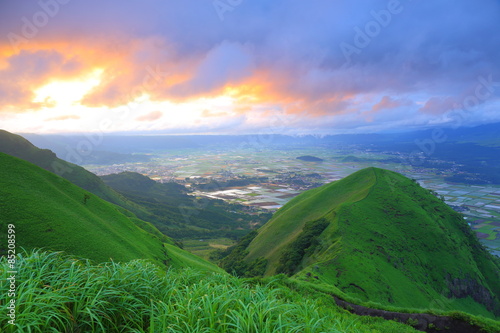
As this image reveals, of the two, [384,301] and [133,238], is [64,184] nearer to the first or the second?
[133,238]

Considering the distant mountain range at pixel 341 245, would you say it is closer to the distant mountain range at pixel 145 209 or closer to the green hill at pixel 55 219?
the green hill at pixel 55 219

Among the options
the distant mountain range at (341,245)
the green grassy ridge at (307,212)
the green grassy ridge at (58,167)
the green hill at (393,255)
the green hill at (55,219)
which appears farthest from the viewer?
the green grassy ridge at (58,167)

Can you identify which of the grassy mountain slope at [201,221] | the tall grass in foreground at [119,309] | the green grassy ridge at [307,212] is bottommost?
the grassy mountain slope at [201,221]

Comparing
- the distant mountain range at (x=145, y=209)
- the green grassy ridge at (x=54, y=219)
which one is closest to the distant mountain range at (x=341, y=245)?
the green grassy ridge at (x=54, y=219)

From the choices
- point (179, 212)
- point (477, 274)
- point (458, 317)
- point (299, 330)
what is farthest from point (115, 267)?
point (179, 212)

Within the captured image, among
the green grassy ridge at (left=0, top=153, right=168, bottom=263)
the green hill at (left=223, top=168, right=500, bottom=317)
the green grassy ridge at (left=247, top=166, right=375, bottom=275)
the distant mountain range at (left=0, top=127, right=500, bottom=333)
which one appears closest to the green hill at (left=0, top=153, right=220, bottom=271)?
the green grassy ridge at (left=0, top=153, right=168, bottom=263)

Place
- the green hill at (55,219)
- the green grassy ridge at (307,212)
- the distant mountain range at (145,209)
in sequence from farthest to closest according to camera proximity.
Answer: the distant mountain range at (145,209) → the green grassy ridge at (307,212) → the green hill at (55,219)

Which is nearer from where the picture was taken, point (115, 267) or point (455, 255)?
point (115, 267)

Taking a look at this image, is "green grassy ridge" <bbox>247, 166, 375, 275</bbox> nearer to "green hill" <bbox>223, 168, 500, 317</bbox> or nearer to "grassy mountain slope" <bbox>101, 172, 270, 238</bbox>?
"green hill" <bbox>223, 168, 500, 317</bbox>
